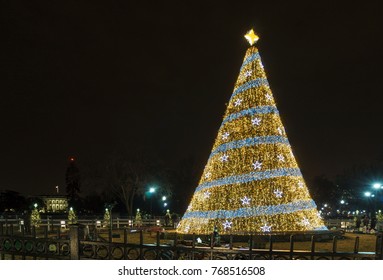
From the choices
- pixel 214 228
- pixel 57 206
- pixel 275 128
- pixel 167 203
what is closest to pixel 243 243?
pixel 214 228

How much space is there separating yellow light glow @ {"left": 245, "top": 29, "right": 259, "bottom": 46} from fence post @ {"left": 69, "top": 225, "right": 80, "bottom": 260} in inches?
521

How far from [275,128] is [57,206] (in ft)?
537

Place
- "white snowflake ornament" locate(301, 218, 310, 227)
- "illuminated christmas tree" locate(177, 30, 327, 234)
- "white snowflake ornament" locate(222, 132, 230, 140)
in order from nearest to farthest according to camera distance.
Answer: "illuminated christmas tree" locate(177, 30, 327, 234)
"white snowflake ornament" locate(301, 218, 310, 227)
"white snowflake ornament" locate(222, 132, 230, 140)

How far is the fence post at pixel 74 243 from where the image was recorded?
26.7 ft

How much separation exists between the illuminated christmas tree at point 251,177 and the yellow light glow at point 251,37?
0.53 metres

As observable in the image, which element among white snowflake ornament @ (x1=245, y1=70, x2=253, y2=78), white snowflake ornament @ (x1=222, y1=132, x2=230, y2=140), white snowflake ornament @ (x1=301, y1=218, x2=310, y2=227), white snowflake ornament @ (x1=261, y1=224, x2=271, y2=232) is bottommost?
white snowflake ornament @ (x1=261, y1=224, x2=271, y2=232)

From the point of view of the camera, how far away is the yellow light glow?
61.0 ft

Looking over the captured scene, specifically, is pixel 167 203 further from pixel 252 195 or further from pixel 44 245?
pixel 44 245

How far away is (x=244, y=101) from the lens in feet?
58.4

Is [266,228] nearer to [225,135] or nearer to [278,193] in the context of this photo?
[278,193]

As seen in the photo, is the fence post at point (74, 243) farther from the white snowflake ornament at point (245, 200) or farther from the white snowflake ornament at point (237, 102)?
the white snowflake ornament at point (237, 102)

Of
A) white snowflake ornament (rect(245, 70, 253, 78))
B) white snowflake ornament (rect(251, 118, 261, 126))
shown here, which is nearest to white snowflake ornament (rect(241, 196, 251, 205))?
white snowflake ornament (rect(251, 118, 261, 126))

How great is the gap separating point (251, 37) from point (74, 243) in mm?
13532

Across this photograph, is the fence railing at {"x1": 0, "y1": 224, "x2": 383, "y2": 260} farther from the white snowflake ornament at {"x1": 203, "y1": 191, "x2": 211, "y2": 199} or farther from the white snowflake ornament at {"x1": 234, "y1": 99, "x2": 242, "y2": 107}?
the white snowflake ornament at {"x1": 234, "y1": 99, "x2": 242, "y2": 107}
